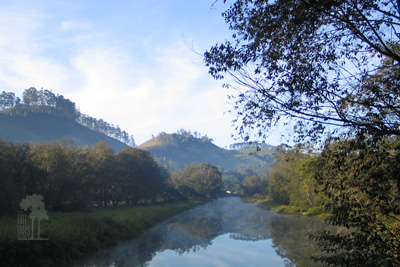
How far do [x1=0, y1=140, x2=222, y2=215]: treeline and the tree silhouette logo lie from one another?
2.36 ft

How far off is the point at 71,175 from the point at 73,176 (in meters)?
0.54

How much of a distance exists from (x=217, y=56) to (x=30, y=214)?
23.0 metres

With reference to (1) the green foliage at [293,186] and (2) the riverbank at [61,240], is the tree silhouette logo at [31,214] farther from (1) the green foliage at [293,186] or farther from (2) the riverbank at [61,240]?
(1) the green foliage at [293,186]

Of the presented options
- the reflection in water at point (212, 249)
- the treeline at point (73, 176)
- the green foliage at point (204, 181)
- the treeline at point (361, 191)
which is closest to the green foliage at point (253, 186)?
the green foliage at point (204, 181)

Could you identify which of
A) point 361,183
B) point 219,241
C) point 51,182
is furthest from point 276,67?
point 51,182

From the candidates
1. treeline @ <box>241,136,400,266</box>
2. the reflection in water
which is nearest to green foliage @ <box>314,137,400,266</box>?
treeline @ <box>241,136,400,266</box>

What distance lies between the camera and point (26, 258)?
15.0 meters

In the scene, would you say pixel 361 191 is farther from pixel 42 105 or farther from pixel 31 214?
pixel 42 105

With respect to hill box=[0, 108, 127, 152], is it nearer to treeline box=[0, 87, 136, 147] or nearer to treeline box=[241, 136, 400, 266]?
treeline box=[0, 87, 136, 147]

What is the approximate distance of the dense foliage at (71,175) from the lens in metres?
27.8

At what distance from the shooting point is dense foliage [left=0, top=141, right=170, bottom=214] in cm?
2775

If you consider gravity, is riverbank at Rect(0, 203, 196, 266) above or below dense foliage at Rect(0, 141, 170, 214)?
below

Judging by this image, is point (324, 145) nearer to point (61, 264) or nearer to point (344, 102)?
point (344, 102)

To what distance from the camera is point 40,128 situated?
131 m
